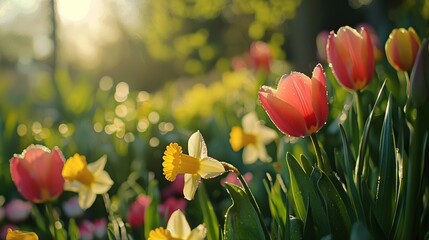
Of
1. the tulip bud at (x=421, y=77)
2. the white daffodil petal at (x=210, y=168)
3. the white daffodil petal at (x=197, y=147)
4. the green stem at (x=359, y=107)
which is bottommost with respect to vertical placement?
the white daffodil petal at (x=210, y=168)

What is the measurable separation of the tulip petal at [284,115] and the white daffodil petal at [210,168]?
0.13 m

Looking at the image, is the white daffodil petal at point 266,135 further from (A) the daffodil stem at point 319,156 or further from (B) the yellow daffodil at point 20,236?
(B) the yellow daffodil at point 20,236

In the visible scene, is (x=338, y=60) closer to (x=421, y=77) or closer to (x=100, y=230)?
(x=421, y=77)

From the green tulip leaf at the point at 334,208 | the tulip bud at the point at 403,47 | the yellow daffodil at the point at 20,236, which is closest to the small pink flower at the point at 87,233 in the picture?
the yellow daffodil at the point at 20,236

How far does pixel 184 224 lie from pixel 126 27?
22.0 metres

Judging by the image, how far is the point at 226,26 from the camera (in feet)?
53.4

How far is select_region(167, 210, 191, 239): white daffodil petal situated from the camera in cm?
113

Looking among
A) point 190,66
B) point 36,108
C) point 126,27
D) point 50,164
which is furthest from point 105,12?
point 50,164

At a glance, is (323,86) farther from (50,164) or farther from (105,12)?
(105,12)

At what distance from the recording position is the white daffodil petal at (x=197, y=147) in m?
1.21

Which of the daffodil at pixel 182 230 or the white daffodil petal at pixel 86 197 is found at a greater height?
the daffodil at pixel 182 230

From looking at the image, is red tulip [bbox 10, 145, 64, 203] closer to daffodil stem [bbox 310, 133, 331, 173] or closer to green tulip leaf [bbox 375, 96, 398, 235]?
daffodil stem [bbox 310, 133, 331, 173]

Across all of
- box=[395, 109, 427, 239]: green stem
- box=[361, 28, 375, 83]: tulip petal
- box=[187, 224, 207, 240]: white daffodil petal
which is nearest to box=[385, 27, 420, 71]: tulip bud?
box=[361, 28, 375, 83]: tulip petal

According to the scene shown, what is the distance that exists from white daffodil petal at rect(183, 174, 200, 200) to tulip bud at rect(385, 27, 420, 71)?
47cm
